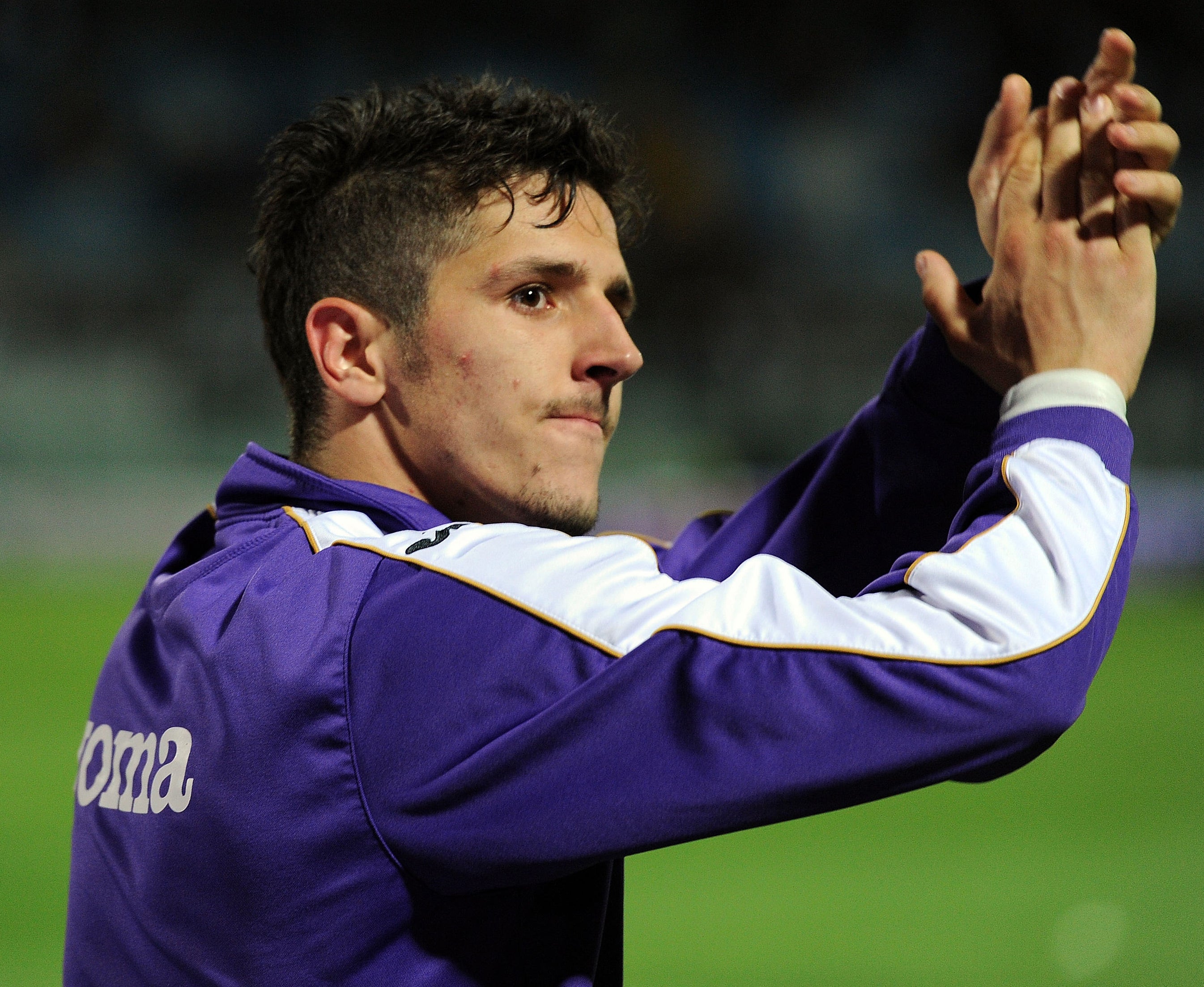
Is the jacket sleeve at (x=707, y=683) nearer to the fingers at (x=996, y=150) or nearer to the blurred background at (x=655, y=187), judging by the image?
the fingers at (x=996, y=150)

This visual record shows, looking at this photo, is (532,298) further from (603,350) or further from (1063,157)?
(1063,157)

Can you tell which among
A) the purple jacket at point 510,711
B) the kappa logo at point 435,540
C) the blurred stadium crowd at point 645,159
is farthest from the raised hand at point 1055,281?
the blurred stadium crowd at point 645,159

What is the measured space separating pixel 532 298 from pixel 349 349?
0.28 metres

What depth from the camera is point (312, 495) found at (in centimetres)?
146

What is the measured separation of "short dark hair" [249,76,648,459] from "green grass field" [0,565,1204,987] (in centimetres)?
262

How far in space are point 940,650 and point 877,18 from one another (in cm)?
1571

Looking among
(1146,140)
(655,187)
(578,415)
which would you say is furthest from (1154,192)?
(655,187)

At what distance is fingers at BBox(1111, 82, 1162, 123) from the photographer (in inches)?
51.6

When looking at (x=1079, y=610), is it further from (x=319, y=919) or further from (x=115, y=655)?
(x=115, y=655)

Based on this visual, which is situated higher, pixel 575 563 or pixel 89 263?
pixel 89 263

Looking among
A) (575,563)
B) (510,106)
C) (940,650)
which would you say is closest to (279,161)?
(510,106)

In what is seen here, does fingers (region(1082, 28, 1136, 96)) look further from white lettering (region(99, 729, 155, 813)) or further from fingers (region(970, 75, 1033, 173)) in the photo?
white lettering (region(99, 729, 155, 813))

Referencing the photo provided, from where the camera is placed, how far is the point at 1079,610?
107cm

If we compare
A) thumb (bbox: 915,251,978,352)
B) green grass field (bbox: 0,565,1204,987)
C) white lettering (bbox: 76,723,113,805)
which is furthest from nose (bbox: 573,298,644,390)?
green grass field (bbox: 0,565,1204,987)
